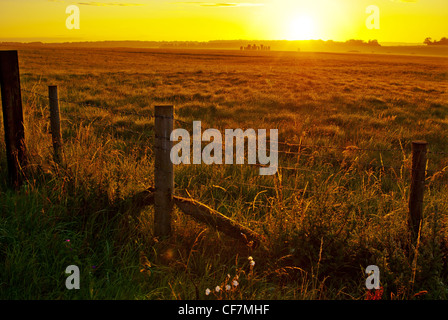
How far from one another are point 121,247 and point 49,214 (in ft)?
2.82

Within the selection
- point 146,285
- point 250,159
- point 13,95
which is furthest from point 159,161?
point 250,159

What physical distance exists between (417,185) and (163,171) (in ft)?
7.78

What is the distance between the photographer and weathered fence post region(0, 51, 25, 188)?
16.4 ft

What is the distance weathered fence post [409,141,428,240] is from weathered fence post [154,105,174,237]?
2256mm

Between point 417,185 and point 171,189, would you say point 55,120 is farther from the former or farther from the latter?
point 417,185

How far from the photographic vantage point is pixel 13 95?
5078mm

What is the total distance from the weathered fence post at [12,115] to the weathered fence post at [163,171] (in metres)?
2.08

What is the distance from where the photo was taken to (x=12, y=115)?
509cm
